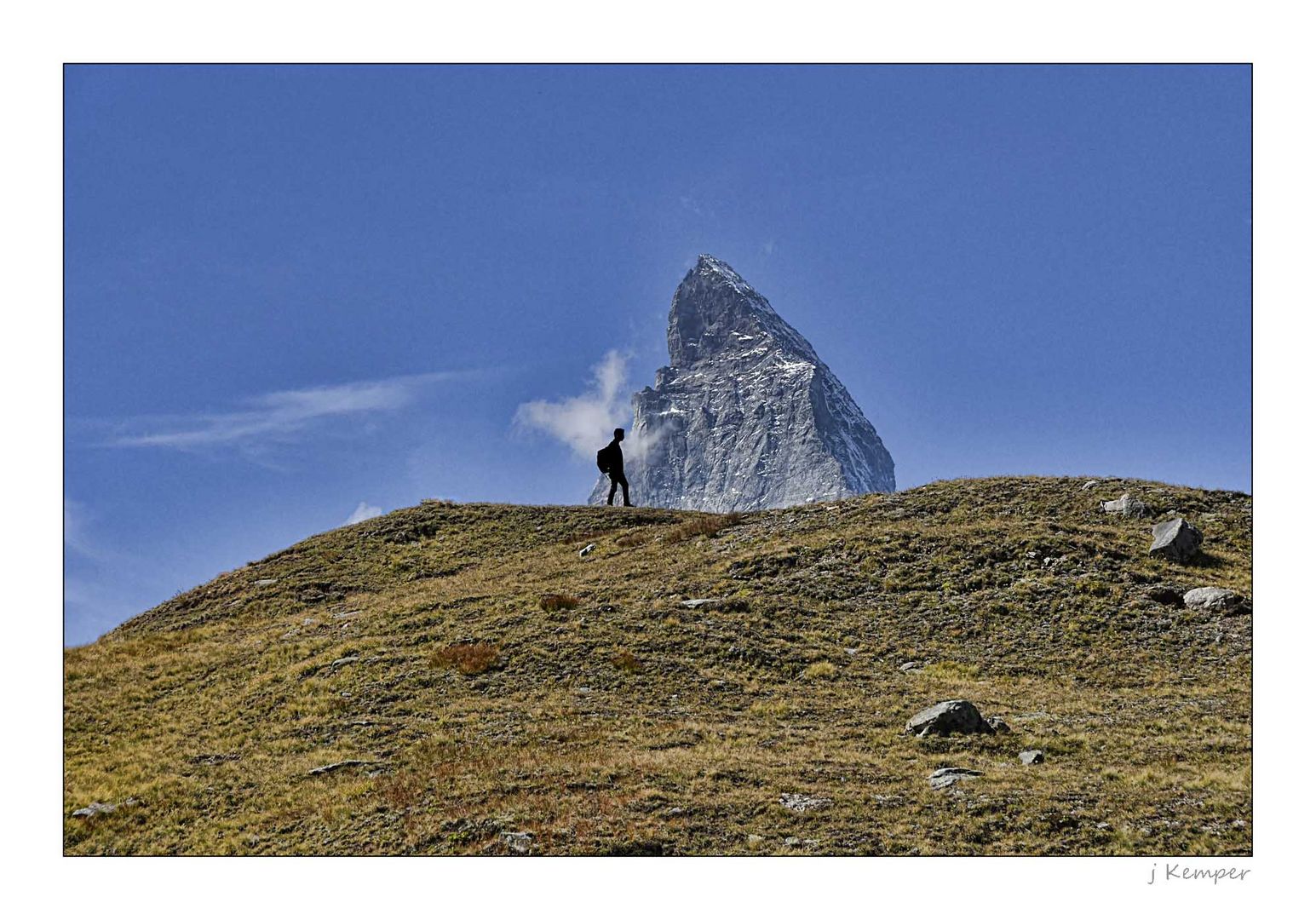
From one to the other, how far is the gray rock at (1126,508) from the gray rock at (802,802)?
2427 centimetres

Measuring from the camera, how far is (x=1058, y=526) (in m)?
33.1

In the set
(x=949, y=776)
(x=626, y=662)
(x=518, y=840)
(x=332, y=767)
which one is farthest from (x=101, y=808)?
(x=949, y=776)

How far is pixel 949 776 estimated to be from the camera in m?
16.4

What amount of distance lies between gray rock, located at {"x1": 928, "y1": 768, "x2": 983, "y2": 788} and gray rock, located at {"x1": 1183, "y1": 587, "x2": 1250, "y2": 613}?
13.3 meters

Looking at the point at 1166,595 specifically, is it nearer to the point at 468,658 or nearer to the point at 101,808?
the point at 468,658

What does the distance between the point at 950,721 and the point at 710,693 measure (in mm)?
5615

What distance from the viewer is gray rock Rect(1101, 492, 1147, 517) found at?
115ft

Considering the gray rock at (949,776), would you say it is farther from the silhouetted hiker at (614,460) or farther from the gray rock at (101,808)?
the silhouetted hiker at (614,460)

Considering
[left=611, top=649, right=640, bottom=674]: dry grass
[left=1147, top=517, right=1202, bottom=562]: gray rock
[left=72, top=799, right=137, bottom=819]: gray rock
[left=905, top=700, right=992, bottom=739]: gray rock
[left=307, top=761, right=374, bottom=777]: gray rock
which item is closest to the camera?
[left=72, top=799, right=137, bottom=819]: gray rock

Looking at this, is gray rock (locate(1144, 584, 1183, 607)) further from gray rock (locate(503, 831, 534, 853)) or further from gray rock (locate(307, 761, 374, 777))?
gray rock (locate(307, 761, 374, 777))

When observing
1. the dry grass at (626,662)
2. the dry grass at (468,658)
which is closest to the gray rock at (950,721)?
the dry grass at (626,662)

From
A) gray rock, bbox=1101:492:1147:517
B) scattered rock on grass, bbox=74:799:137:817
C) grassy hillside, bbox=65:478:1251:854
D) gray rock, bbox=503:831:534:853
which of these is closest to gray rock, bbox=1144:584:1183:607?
grassy hillside, bbox=65:478:1251:854

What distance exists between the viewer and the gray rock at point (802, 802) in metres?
15.1

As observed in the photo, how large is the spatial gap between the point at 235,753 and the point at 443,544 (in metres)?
22.3
